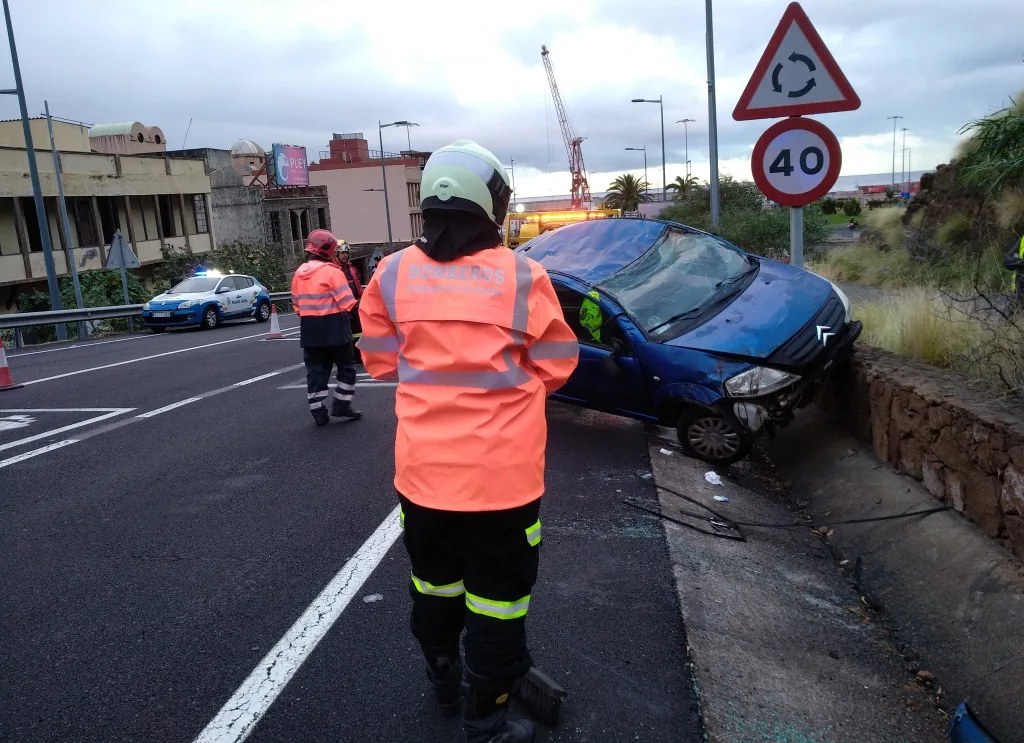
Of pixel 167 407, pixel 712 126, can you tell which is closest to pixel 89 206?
pixel 712 126

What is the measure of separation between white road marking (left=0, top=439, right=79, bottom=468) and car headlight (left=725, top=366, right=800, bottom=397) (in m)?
5.58

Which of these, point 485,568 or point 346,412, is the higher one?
point 485,568

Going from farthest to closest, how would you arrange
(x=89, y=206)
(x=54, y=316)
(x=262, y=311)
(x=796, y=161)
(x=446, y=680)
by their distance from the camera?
(x=89, y=206)
(x=262, y=311)
(x=54, y=316)
(x=796, y=161)
(x=446, y=680)

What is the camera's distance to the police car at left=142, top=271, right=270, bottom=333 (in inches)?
852

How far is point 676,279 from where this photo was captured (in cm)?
691

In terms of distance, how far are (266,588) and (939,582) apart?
3.20m

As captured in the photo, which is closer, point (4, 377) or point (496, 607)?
point (496, 607)

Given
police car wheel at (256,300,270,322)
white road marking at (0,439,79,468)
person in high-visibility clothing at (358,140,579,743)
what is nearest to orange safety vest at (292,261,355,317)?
white road marking at (0,439,79,468)

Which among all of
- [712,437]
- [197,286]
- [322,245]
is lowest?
[712,437]

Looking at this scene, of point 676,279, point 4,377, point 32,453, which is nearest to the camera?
point 676,279

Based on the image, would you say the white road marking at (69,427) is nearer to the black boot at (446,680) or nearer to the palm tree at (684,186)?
the black boot at (446,680)

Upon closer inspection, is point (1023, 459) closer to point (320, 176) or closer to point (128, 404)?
point (128, 404)

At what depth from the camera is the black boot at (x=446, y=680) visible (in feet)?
Answer: 9.71

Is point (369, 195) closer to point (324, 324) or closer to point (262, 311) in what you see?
point (262, 311)
